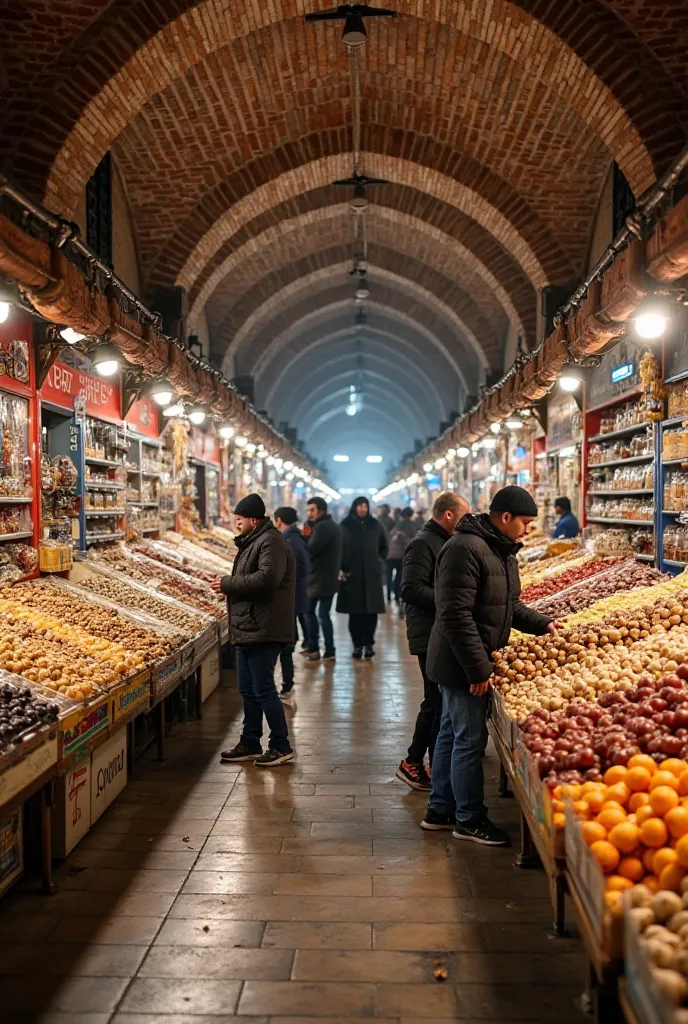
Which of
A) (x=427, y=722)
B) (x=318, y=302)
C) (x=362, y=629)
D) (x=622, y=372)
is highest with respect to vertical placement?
(x=318, y=302)

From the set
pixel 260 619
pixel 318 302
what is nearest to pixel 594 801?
pixel 260 619

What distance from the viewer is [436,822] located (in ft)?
15.8

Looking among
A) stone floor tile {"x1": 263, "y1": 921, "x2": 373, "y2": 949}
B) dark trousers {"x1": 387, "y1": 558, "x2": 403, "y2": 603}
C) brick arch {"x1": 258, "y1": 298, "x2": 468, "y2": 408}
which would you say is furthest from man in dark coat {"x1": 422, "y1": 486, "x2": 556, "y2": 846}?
brick arch {"x1": 258, "y1": 298, "x2": 468, "y2": 408}

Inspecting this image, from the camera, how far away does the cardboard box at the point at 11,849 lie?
12.4ft

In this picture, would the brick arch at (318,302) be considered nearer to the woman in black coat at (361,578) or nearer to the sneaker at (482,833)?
the woman in black coat at (361,578)

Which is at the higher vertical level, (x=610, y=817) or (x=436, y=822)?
(x=610, y=817)

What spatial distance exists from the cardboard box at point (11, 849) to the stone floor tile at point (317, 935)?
3.79 feet

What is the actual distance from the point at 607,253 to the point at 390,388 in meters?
28.9

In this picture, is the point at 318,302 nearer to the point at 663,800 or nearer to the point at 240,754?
the point at 240,754

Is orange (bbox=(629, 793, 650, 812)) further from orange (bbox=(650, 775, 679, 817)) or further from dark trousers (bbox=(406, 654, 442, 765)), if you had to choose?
dark trousers (bbox=(406, 654, 442, 765))

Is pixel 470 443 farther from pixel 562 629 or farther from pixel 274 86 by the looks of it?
pixel 562 629

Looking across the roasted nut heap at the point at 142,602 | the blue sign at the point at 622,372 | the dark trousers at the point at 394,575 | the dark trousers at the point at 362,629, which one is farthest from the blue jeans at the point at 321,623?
the dark trousers at the point at 394,575

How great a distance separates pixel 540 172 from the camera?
1018 cm

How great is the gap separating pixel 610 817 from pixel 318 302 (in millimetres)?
17895
